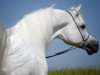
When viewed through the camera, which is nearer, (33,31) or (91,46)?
(33,31)

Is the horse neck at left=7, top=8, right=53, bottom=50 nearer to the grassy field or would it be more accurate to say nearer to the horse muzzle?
the horse muzzle

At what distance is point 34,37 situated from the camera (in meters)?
1.40

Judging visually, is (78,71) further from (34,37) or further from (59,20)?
(34,37)

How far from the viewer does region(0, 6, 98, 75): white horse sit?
1.22 metres

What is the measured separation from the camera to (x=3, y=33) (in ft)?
3.80

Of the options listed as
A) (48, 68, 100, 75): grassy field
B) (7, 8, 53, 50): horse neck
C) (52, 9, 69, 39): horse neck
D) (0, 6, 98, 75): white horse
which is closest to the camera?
(0, 6, 98, 75): white horse

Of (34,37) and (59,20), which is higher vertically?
(59,20)

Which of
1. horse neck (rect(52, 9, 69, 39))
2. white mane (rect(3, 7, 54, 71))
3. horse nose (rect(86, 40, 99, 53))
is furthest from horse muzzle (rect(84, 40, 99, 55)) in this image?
white mane (rect(3, 7, 54, 71))

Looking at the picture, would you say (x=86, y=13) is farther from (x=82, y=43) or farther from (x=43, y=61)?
(x=43, y=61)

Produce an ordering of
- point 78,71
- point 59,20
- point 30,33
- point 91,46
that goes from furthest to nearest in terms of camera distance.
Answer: point 78,71, point 91,46, point 59,20, point 30,33

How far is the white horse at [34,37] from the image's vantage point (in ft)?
4.00

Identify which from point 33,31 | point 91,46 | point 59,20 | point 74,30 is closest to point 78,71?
point 91,46

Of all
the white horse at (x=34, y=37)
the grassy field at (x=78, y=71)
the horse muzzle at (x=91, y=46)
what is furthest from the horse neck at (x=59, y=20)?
the grassy field at (x=78, y=71)

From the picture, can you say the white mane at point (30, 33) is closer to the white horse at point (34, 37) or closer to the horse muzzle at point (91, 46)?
the white horse at point (34, 37)
